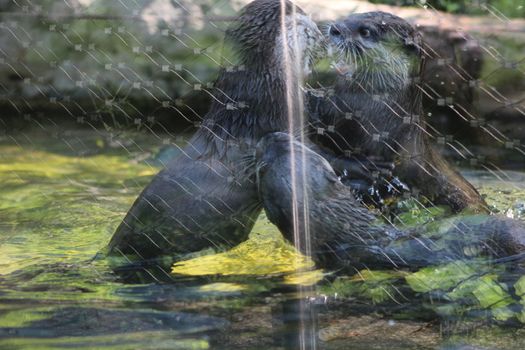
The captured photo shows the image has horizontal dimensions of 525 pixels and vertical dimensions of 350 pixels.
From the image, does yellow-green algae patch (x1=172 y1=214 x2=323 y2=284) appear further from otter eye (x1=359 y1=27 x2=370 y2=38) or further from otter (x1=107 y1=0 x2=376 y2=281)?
otter eye (x1=359 y1=27 x2=370 y2=38)

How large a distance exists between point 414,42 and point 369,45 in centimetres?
65

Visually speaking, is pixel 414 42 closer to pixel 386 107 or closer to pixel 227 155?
pixel 386 107

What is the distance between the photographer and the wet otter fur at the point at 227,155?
4.09 m

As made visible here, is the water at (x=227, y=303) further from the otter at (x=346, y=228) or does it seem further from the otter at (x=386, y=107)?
the otter at (x=386, y=107)

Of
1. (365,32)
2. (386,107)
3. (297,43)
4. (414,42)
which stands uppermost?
(365,32)

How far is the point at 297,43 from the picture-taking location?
13.9 ft

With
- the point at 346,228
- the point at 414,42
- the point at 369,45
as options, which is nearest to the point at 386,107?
the point at 414,42

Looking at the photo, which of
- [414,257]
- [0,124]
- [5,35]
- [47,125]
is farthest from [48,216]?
[414,257]

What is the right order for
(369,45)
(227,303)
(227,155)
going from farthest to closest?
(369,45), (227,155), (227,303)

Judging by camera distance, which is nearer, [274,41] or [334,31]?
[274,41]

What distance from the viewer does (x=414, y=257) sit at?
3699mm

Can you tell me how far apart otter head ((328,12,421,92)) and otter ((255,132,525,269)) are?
0.67 m

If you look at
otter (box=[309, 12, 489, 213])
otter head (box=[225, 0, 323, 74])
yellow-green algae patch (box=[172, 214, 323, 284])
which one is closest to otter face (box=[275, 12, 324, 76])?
otter head (box=[225, 0, 323, 74])

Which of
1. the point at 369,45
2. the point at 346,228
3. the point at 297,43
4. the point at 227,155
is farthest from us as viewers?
the point at 369,45
